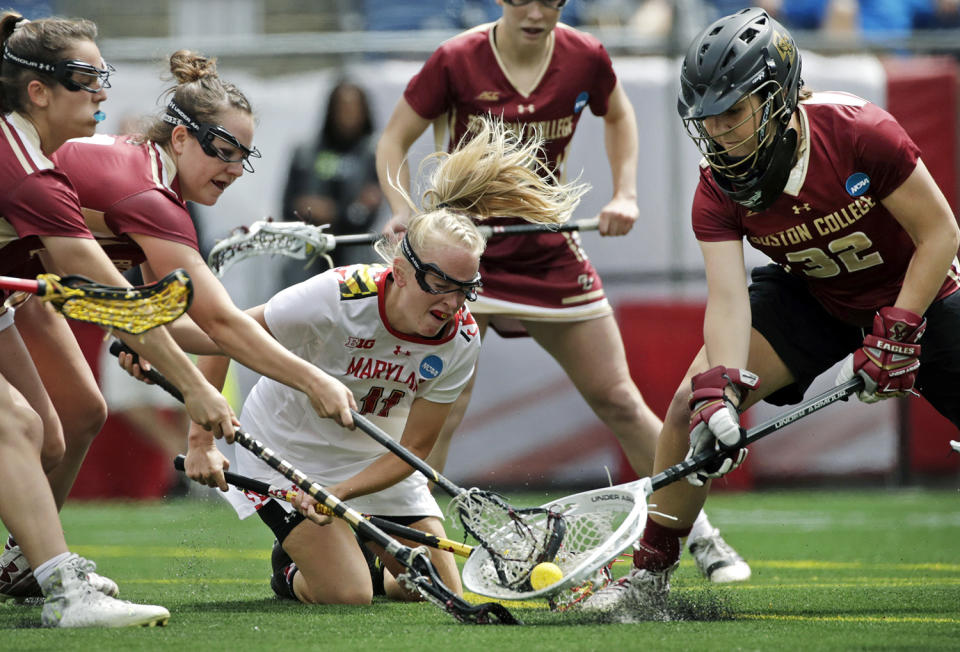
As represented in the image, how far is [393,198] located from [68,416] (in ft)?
5.35

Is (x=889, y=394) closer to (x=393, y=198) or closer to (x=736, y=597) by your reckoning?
(x=736, y=597)

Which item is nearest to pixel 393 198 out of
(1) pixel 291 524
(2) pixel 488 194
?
(2) pixel 488 194

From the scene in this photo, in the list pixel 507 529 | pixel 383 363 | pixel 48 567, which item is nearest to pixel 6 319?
pixel 48 567

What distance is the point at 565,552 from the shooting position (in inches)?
144

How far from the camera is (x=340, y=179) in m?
8.07

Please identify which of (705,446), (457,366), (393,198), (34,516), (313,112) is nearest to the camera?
(34,516)

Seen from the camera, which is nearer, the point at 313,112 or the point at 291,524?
the point at 291,524

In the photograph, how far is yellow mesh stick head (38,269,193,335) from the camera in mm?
3211

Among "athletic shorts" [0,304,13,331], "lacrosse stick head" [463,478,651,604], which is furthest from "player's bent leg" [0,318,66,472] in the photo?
"lacrosse stick head" [463,478,651,604]

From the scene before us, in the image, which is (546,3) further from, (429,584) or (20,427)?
(20,427)

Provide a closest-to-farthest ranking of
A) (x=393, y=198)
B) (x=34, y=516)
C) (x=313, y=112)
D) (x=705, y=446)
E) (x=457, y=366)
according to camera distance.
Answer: (x=34, y=516), (x=705, y=446), (x=457, y=366), (x=393, y=198), (x=313, y=112)

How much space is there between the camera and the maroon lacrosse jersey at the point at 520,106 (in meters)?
5.27

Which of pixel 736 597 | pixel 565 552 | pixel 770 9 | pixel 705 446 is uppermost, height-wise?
pixel 770 9

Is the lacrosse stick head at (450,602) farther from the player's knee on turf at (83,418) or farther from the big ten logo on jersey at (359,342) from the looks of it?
the player's knee on turf at (83,418)
